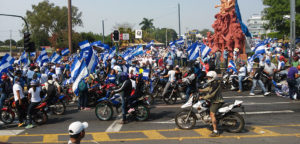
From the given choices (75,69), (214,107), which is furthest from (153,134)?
(75,69)

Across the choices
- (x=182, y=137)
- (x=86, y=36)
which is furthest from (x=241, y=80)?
(x=86, y=36)

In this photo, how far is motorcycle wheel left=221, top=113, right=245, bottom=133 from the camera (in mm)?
7652

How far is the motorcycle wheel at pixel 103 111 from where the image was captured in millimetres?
9758

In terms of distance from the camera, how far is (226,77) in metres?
15.8

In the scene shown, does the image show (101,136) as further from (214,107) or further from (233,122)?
(233,122)

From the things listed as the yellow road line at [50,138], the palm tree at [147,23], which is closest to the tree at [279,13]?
the yellow road line at [50,138]

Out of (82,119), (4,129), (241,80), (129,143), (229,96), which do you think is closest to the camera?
(129,143)

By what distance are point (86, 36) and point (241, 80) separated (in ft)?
190

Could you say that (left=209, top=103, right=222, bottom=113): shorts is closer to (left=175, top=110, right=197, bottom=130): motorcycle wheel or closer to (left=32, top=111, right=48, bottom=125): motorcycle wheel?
(left=175, top=110, right=197, bottom=130): motorcycle wheel

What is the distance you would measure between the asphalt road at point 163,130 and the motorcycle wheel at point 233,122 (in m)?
0.14

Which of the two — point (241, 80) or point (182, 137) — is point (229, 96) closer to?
point (241, 80)

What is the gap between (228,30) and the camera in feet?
87.5

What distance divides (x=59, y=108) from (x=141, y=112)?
3.65 m

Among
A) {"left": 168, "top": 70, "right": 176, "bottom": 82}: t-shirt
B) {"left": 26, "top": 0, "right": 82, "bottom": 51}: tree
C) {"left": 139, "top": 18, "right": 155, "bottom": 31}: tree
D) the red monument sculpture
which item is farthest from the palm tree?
{"left": 168, "top": 70, "right": 176, "bottom": 82}: t-shirt
